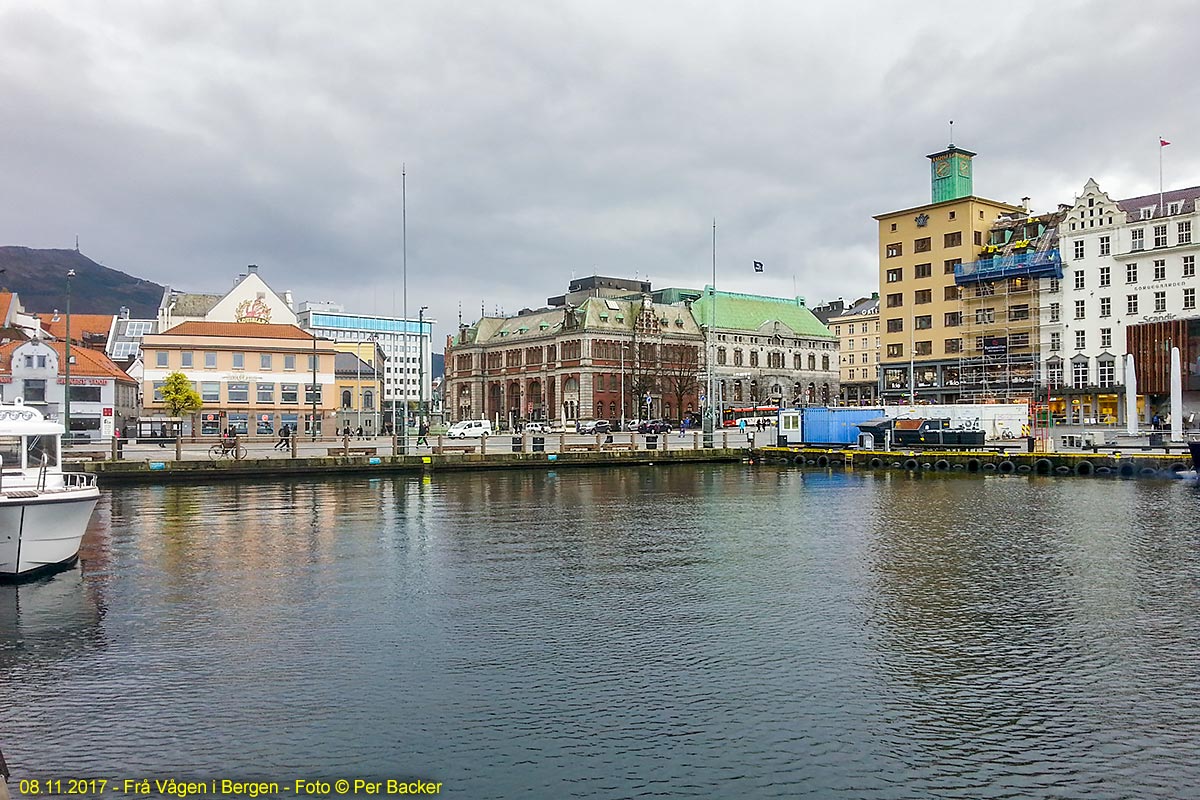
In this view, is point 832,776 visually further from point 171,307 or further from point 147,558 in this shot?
point 171,307

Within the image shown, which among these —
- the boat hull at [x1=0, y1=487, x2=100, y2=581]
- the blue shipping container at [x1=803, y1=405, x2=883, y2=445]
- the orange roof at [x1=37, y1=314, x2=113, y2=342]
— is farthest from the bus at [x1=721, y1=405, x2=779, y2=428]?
the orange roof at [x1=37, y1=314, x2=113, y2=342]

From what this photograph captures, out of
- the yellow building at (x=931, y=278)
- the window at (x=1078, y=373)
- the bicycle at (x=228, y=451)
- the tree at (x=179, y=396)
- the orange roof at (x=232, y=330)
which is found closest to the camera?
the bicycle at (x=228, y=451)

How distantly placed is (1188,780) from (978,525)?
24557 millimetres

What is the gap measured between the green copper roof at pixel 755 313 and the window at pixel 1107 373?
77248mm

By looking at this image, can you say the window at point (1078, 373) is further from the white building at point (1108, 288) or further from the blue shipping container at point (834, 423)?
the blue shipping container at point (834, 423)

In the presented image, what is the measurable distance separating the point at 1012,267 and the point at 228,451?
2914 inches

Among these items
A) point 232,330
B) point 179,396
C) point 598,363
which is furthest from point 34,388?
point 598,363

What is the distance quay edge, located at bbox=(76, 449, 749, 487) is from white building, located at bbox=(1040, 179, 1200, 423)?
3984 centimetres

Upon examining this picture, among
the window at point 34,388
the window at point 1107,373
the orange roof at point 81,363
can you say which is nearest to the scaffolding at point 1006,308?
the window at point 1107,373

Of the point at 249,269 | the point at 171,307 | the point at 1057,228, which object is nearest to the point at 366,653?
the point at 1057,228

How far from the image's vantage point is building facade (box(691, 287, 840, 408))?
166m

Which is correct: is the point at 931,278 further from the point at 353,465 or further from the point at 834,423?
the point at 353,465

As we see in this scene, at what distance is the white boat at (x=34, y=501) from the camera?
24.1 m

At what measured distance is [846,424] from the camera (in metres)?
81.8
